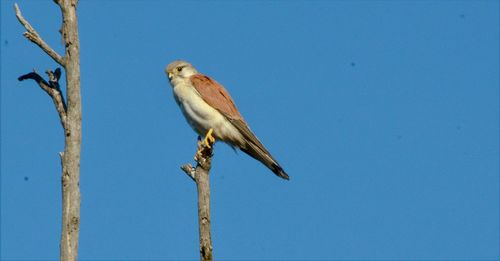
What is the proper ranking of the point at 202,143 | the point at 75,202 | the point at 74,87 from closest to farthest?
the point at 75,202 < the point at 74,87 < the point at 202,143

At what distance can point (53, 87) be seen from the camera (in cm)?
517

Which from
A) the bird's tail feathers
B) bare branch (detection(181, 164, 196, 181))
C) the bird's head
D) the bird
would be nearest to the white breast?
the bird

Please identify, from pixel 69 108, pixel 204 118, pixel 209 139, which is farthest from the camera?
pixel 204 118

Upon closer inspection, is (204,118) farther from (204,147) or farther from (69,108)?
(69,108)

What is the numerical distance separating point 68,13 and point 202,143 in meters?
1.36

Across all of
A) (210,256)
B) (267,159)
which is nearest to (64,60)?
(210,256)

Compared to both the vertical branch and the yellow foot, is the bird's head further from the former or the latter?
the vertical branch

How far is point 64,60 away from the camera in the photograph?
5.08 meters

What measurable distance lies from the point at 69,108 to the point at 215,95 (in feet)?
7.62

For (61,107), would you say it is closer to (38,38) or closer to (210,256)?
(38,38)

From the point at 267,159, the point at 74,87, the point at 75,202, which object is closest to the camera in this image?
the point at 75,202

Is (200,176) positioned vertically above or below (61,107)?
below

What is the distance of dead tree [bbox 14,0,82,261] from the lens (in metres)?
4.58

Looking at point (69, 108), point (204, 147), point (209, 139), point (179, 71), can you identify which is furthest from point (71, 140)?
point (179, 71)
